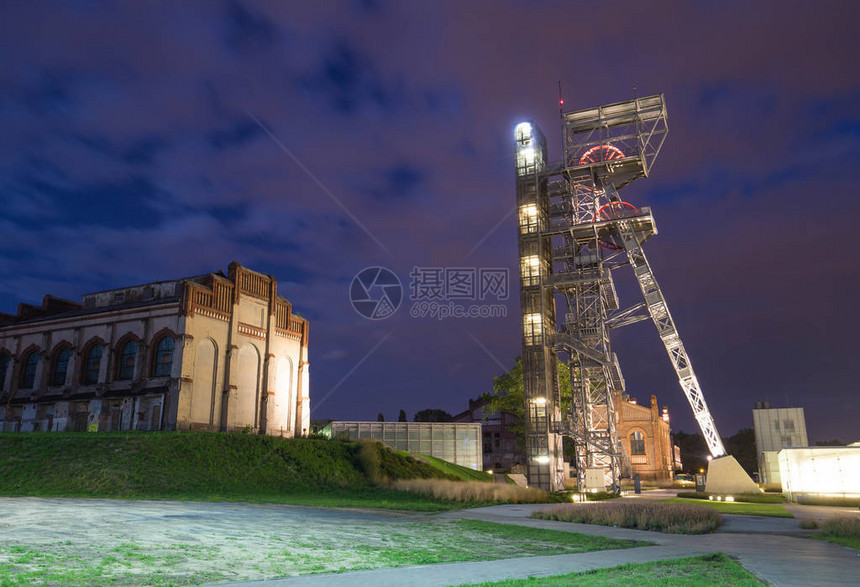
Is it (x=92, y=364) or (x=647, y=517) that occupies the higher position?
(x=92, y=364)

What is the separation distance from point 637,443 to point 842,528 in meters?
70.9

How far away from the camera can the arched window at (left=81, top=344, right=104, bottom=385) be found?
4934 centimetres

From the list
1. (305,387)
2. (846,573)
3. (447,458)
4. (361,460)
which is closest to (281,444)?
(361,460)

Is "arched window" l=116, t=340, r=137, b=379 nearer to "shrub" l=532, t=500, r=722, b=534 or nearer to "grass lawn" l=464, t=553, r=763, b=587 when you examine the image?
"shrub" l=532, t=500, r=722, b=534

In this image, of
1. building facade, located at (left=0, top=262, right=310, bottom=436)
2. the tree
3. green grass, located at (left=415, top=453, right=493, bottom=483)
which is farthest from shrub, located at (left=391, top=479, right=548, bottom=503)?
the tree

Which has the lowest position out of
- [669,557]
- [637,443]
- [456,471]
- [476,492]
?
[476,492]

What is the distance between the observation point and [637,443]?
83500mm

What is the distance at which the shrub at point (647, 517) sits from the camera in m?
17.7

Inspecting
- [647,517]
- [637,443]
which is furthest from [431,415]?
[647,517]

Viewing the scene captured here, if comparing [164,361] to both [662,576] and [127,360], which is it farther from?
[662,576]

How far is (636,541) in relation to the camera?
14828mm

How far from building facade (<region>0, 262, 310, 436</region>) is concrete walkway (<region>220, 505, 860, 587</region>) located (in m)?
35.2

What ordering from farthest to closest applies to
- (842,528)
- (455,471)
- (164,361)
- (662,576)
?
(455,471)
(164,361)
(842,528)
(662,576)

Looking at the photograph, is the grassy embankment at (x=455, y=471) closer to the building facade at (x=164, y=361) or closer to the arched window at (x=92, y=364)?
the building facade at (x=164, y=361)
